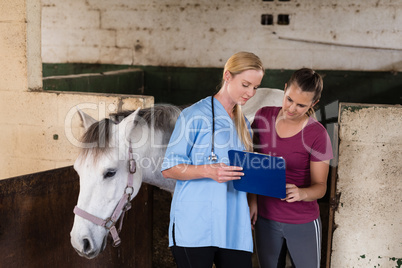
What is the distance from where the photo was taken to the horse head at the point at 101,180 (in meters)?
1.55

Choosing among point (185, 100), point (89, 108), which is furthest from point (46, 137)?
point (185, 100)

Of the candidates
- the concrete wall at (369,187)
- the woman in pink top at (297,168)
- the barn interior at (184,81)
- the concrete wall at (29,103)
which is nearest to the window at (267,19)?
the barn interior at (184,81)

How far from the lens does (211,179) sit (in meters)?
1.35

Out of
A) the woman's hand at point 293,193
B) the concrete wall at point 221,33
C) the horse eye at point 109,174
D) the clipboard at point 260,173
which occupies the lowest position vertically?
the woman's hand at point 293,193

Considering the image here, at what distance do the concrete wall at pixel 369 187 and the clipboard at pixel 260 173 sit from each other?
2.13ft

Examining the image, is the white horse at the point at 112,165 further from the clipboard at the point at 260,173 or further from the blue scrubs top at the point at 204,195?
the clipboard at the point at 260,173

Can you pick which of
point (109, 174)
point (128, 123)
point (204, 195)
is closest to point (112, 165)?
point (109, 174)

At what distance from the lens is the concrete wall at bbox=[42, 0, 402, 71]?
4535mm

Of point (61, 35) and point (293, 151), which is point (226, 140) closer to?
point (293, 151)

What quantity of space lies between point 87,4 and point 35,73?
3.26 meters

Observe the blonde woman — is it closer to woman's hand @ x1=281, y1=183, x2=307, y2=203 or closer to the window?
woman's hand @ x1=281, y1=183, x2=307, y2=203

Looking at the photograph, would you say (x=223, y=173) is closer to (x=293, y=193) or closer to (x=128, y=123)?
(x=293, y=193)

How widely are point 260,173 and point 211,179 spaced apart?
0.16 metres

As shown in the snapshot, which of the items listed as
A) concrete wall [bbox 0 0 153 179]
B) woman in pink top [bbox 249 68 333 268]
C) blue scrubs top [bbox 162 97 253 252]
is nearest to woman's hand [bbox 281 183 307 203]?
woman in pink top [bbox 249 68 333 268]
